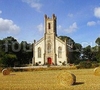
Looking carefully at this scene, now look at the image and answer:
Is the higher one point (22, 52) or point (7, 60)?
point (22, 52)

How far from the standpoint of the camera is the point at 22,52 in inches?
2896

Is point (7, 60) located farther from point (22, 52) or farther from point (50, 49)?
point (22, 52)

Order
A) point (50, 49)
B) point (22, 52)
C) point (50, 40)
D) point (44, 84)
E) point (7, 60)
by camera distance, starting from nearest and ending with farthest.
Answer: point (44, 84) < point (7, 60) < point (50, 49) < point (50, 40) < point (22, 52)

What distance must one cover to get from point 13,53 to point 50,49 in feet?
34.4

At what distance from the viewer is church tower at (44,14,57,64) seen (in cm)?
6550

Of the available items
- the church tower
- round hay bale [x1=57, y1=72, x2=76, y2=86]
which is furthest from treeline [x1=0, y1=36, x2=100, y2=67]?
round hay bale [x1=57, y1=72, x2=76, y2=86]

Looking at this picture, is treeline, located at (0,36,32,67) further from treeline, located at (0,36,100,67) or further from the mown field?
the mown field

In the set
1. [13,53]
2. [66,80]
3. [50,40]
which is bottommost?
[66,80]

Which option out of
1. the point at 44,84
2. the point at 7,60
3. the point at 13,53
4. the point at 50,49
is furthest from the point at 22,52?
the point at 44,84

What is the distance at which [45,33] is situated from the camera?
67.4 metres

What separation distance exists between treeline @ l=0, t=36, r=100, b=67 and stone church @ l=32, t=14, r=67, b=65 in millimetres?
5380

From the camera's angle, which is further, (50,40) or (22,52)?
(22,52)

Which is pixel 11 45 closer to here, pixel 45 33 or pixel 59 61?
pixel 45 33

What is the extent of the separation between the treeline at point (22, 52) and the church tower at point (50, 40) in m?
6.53
